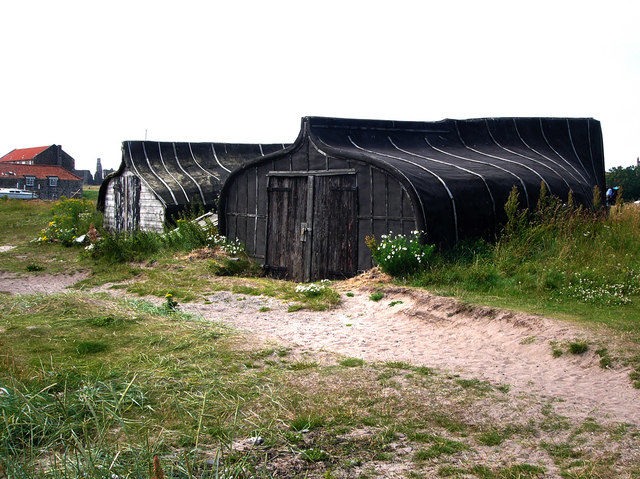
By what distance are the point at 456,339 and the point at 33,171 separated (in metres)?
62.7

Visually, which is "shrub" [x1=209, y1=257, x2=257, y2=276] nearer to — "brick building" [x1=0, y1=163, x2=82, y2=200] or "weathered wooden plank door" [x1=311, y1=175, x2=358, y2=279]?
"weathered wooden plank door" [x1=311, y1=175, x2=358, y2=279]

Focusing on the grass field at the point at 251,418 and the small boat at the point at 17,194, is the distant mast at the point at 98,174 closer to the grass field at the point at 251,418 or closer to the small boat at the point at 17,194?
the small boat at the point at 17,194

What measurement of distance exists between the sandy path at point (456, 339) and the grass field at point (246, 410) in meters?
0.46

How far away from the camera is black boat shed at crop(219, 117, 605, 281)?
12.7m

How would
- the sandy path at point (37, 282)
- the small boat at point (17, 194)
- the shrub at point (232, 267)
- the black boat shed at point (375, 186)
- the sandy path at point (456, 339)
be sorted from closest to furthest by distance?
the sandy path at point (456, 339)
the black boat shed at point (375, 186)
the sandy path at point (37, 282)
the shrub at point (232, 267)
the small boat at point (17, 194)

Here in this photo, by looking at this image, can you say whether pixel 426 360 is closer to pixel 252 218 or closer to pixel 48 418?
pixel 48 418

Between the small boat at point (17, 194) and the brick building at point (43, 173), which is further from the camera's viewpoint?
the brick building at point (43, 173)

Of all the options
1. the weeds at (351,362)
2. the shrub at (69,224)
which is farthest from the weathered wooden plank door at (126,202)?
the weeds at (351,362)

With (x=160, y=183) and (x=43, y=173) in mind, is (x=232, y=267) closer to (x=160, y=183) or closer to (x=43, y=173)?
(x=160, y=183)

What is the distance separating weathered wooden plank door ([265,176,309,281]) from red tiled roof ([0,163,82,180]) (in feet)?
175

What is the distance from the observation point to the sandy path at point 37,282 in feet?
45.5

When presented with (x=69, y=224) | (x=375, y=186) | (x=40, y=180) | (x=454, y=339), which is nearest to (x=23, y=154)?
(x=40, y=180)

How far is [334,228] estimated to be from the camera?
1391cm

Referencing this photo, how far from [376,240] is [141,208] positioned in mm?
12299
